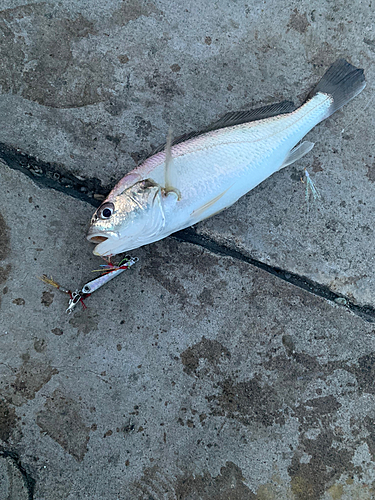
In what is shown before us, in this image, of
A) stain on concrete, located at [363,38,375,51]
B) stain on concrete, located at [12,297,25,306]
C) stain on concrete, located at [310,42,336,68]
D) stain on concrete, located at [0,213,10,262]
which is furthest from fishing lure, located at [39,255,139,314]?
stain on concrete, located at [363,38,375,51]

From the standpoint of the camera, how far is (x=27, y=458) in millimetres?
2287

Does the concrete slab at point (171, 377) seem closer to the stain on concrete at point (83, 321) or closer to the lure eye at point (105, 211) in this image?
the stain on concrete at point (83, 321)

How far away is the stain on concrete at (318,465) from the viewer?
7.73ft

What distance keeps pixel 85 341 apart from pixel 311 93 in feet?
9.12

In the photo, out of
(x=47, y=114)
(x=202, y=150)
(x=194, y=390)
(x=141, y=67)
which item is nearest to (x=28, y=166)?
(x=47, y=114)

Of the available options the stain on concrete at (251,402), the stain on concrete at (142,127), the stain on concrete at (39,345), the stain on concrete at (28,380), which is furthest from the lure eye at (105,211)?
the stain on concrete at (251,402)

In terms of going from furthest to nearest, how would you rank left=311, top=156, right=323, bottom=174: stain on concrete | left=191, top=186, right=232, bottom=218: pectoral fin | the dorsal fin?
left=311, top=156, right=323, bottom=174: stain on concrete → the dorsal fin → left=191, top=186, right=232, bottom=218: pectoral fin

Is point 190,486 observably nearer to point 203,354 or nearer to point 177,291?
point 203,354

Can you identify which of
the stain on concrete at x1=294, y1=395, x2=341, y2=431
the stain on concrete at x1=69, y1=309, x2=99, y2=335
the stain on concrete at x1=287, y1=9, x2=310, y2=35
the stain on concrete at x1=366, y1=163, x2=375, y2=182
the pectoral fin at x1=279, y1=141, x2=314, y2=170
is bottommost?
the stain on concrete at x1=294, y1=395, x2=341, y2=431

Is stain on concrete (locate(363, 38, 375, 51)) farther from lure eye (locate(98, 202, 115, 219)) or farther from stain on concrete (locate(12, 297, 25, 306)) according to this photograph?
stain on concrete (locate(12, 297, 25, 306))

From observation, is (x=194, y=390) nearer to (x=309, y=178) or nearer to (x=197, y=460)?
(x=197, y=460)

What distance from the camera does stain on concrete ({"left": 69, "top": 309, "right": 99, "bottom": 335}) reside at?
236 cm

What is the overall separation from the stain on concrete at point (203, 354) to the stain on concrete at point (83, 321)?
0.78 metres

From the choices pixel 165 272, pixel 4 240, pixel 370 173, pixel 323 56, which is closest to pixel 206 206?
pixel 165 272
